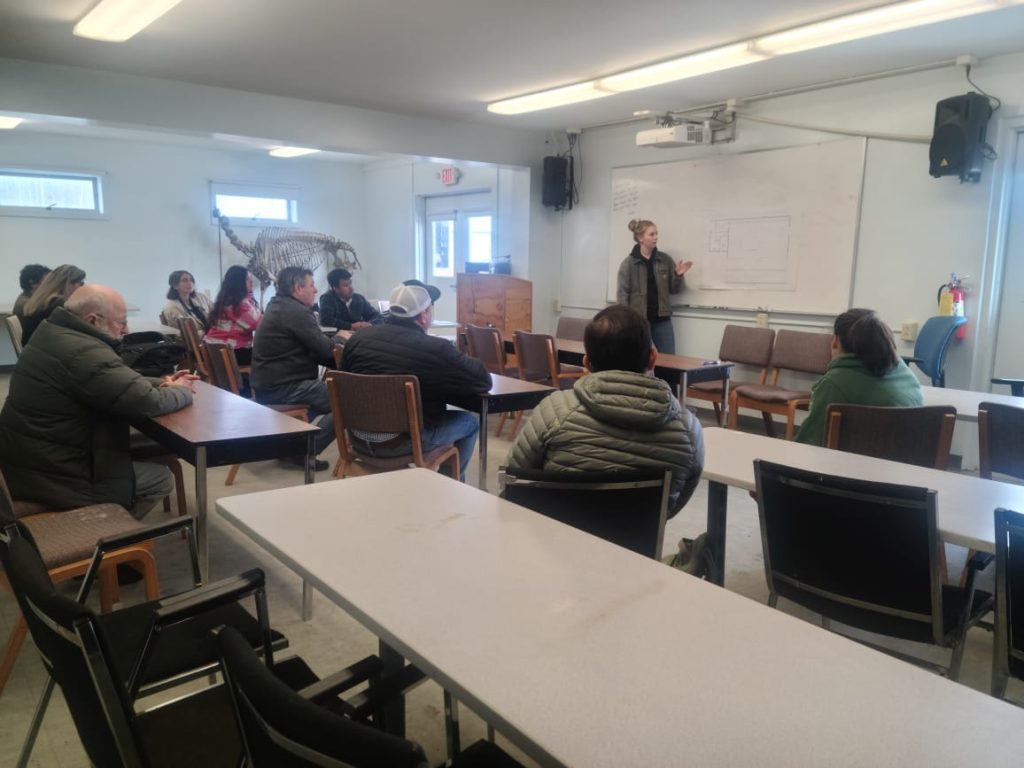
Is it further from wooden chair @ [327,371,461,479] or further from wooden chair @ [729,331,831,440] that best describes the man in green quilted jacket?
wooden chair @ [729,331,831,440]

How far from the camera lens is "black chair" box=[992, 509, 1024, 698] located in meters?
1.39

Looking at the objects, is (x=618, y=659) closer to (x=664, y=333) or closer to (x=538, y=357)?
(x=538, y=357)

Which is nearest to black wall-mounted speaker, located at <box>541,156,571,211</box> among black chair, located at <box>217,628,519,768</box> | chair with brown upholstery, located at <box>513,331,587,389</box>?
chair with brown upholstery, located at <box>513,331,587,389</box>

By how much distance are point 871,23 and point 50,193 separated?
841 cm

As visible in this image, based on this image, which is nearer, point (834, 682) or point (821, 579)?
point (834, 682)

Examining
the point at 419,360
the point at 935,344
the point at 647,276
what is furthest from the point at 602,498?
the point at 647,276

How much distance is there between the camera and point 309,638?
7.85 ft

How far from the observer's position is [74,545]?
199 centimetres

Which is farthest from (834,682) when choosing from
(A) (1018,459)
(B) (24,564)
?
(A) (1018,459)

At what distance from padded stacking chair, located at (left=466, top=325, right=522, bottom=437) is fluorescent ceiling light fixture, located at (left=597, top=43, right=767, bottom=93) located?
1912mm

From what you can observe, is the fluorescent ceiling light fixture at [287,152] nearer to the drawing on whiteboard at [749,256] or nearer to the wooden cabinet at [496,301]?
the wooden cabinet at [496,301]

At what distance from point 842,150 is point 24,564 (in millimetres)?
5295

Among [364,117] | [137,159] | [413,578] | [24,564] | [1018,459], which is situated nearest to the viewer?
[24,564]

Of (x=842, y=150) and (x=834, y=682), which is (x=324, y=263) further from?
(x=834, y=682)
